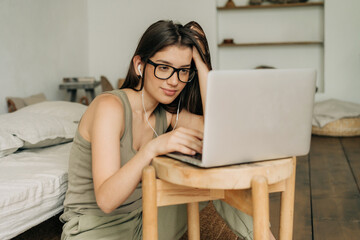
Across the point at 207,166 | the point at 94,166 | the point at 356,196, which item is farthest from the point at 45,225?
the point at 356,196

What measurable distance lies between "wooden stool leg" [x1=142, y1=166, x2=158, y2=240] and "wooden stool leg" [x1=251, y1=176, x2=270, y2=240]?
247mm

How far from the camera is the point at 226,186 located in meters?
0.98

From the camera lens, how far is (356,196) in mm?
2617

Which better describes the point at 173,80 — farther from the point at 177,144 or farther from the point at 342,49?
the point at 342,49

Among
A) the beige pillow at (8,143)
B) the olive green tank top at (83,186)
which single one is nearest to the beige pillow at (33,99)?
the beige pillow at (8,143)

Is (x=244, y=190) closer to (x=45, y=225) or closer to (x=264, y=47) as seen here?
(x=45, y=225)

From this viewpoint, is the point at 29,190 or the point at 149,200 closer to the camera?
the point at 149,200

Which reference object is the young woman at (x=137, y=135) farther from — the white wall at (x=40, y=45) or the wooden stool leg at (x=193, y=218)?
the white wall at (x=40, y=45)

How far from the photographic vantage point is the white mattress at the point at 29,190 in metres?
1.65

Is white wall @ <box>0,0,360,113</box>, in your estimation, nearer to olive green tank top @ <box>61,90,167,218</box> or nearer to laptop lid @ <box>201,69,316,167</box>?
olive green tank top @ <box>61,90,167,218</box>

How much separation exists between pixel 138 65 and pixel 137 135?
0.25 m

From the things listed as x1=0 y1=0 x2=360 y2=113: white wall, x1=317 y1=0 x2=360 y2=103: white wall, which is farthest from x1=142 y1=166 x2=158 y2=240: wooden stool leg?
x1=317 y1=0 x2=360 y2=103: white wall

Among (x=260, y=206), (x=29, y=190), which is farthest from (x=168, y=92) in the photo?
(x=29, y=190)

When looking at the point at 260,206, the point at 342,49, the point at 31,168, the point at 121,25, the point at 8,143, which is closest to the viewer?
the point at 260,206
